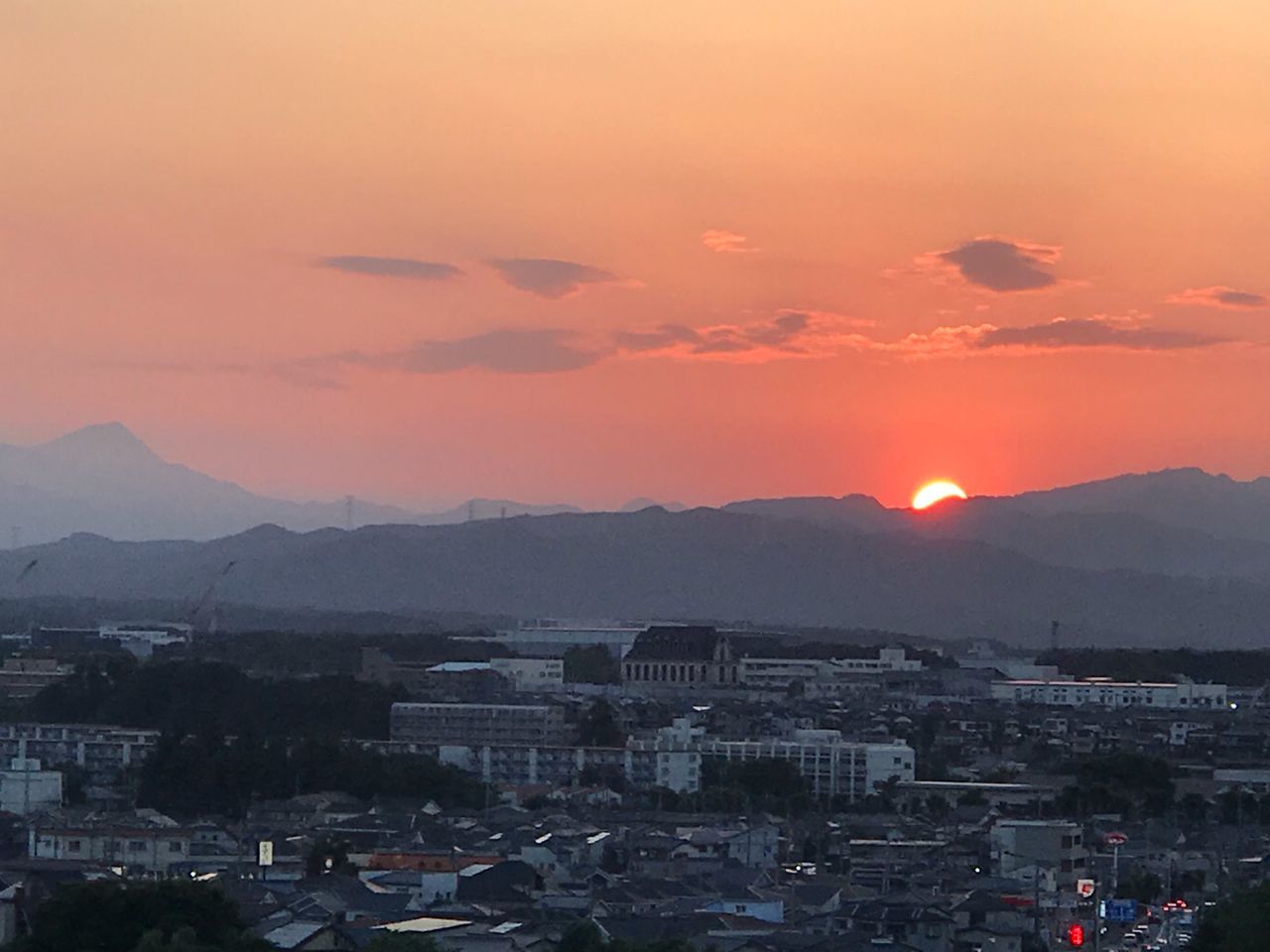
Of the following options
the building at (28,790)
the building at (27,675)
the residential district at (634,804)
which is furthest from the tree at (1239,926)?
the building at (27,675)

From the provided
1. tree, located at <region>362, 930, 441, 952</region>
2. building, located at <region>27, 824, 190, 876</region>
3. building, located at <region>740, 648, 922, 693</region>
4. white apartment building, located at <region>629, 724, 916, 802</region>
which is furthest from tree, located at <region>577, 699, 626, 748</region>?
tree, located at <region>362, 930, 441, 952</region>

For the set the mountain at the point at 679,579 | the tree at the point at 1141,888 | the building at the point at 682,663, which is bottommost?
the tree at the point at 1141,888

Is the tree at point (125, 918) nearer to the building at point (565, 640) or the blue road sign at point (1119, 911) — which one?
the blue road sign at point (1119, 911)

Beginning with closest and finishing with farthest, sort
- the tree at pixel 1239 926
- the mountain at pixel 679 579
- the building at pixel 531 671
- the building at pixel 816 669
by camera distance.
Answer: the tree at pixel 1239 926 → the building at pixel 531 671 → the building at pixel 816 669 → the mountain at pixel 679 579

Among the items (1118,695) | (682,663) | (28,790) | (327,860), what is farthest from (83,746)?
(682,663)

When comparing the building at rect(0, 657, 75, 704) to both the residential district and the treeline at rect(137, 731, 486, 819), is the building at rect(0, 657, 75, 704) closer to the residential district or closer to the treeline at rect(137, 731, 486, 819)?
the residential district

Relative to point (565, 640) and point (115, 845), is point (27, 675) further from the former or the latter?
point (565, 640)
